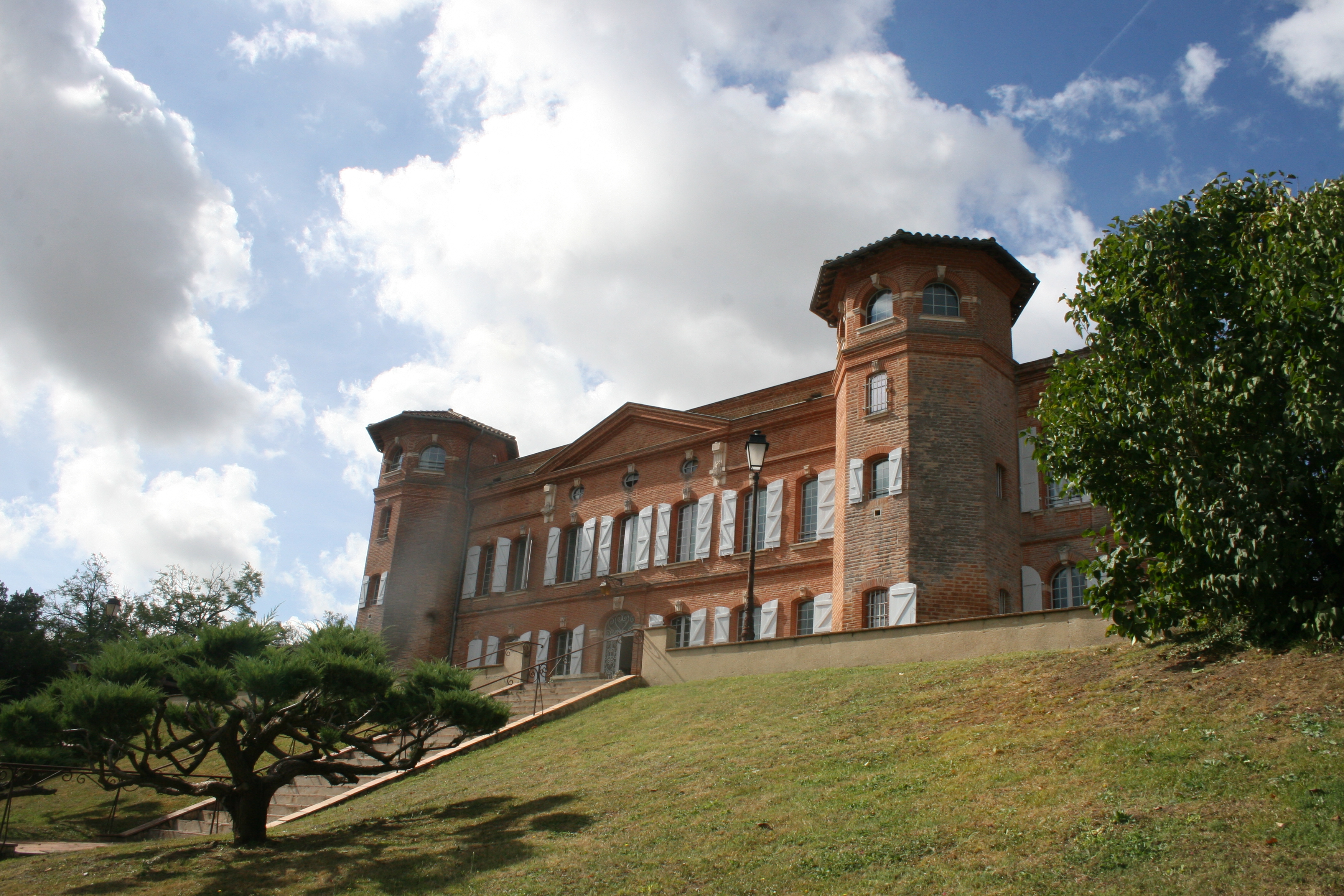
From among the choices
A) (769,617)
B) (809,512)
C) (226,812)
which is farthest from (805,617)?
(226,812)

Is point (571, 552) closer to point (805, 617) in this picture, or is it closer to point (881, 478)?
point (805, 617)

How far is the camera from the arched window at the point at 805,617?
2289 cm

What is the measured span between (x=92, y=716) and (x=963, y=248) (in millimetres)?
18397

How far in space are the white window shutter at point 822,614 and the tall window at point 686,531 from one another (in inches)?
190

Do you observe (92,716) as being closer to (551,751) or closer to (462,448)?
(551,751)

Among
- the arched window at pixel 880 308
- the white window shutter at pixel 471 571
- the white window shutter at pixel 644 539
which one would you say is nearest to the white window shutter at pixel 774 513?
the white window shutter at pixel 644 539

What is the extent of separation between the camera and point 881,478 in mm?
20906

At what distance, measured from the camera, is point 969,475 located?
20.0 metres

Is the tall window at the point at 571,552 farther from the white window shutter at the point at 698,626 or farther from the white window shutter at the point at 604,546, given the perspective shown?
the white window shutter at the point at 698,626

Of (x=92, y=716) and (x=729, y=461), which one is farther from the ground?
(x=729, y=461)

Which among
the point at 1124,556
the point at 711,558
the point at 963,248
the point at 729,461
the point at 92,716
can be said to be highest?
the point at 963,248

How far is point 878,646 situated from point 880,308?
29.9 ft

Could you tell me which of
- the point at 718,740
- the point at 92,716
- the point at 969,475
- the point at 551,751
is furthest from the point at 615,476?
the point at 92,716

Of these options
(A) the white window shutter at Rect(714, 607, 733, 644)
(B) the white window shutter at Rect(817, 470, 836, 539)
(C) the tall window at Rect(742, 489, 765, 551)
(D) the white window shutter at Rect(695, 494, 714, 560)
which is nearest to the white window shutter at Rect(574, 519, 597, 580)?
(D) the white window shutter at Rect(695, 494, 714, 560)
